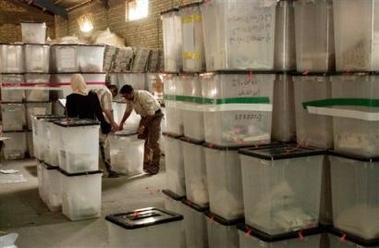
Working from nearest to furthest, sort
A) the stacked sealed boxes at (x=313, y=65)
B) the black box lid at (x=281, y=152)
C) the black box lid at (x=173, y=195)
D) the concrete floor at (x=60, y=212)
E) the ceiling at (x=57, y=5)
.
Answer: the black box lid at (x=281, y=152), the stacked sealed boxes at (x=313, y=65), the black box lid at (x=173, y=195), the concrete floor at (x=60, y=212), the ceiling at (x=57, y=5)

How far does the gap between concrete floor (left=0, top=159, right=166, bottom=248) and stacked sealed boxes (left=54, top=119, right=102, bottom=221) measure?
0.49ft

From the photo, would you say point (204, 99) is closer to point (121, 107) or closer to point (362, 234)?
point (362, 234)

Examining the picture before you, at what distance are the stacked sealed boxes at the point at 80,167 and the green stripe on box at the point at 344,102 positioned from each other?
8.75ft

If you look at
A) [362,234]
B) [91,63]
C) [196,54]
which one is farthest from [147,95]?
[362,234]

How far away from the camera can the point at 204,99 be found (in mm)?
3857

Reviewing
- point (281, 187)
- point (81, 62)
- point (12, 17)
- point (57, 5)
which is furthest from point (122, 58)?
point (12, 17)

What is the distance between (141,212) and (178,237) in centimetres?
32

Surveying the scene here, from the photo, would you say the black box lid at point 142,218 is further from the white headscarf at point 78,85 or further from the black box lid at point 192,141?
the white headscarf at point 78,85

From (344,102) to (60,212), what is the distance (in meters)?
3.81

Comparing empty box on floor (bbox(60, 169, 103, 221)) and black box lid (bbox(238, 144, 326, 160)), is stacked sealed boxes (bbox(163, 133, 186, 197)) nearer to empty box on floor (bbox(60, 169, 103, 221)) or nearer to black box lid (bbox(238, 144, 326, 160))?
black box lid (bbox(238, 144, 326, 160))

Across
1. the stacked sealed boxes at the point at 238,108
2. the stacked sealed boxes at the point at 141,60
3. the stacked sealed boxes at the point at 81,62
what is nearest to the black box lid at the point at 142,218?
the stacked sealed boxes at the point at 238,108

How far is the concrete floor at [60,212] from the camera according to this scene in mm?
4953

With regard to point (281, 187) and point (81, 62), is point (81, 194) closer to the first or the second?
point (281, 187)

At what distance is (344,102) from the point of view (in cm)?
327
